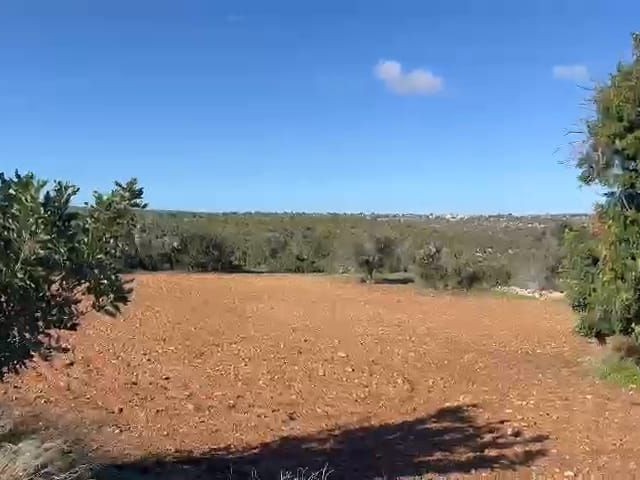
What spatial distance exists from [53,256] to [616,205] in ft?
24.5

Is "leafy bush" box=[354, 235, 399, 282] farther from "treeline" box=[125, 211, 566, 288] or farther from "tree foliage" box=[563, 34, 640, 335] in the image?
"tree foliage" box=[563, 34, 640, 335]

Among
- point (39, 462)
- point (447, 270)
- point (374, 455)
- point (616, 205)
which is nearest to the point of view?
point (39, 462)

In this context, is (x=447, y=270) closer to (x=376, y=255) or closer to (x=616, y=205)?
(x=376, y=255)

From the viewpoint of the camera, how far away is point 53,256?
464cm

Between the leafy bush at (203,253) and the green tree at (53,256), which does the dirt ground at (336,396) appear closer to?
the green tree at (53,256)

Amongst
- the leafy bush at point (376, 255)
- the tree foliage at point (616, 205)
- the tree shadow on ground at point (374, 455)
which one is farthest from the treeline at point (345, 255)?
the tree shadow on ground at point (374, 455)

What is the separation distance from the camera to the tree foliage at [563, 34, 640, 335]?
30.2ft

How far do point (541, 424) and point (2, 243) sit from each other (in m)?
6.59

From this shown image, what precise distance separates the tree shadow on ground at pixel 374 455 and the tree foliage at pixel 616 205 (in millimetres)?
2218

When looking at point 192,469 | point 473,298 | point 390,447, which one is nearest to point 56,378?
point 192,469

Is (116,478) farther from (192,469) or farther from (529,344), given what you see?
(529,344)

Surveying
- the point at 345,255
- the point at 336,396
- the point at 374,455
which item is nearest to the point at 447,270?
the point at 345,255

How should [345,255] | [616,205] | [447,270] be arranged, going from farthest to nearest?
[345,255], [447,270], [616,205]

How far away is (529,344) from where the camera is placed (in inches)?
550
